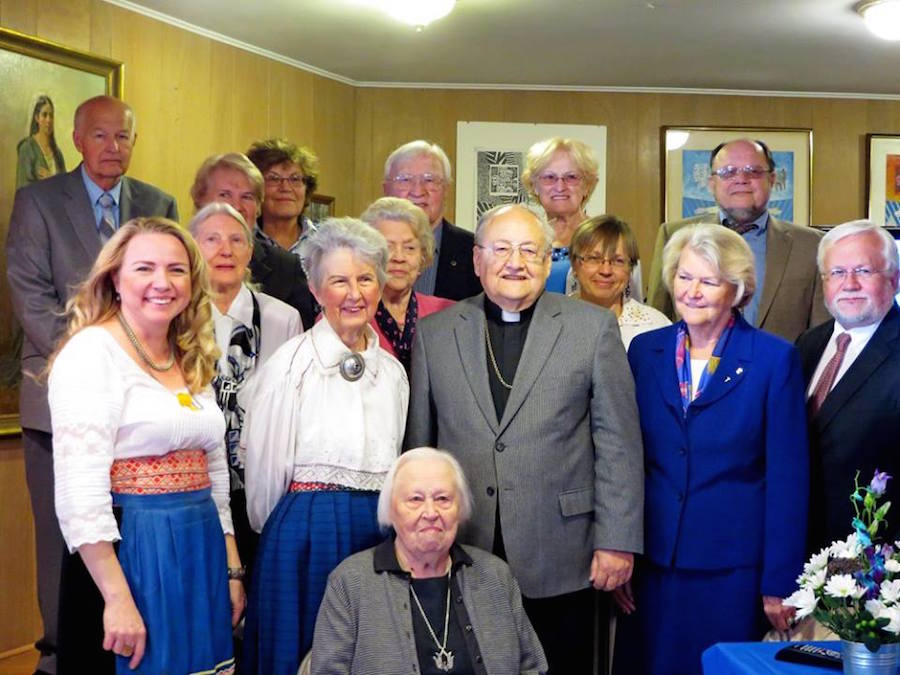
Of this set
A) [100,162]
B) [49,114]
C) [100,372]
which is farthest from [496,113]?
[100,372]

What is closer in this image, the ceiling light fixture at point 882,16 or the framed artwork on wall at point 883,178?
the ceiling light fixture at point 882,16

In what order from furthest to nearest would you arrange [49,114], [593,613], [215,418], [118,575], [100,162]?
[49,114], [100,162], [593,613], [215,418], [118,575]

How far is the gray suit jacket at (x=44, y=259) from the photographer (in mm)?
4070

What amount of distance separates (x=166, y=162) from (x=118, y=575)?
3650 millimetres

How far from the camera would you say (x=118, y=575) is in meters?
2.50

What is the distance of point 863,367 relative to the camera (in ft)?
10.3

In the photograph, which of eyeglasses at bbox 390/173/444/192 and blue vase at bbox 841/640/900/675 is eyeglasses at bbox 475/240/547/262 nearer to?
eyeglasses at bbox 390/173/444/192

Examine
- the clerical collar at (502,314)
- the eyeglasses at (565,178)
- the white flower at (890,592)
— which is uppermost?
the eyeglasses at (565,178)

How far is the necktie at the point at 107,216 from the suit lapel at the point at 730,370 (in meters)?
2.29

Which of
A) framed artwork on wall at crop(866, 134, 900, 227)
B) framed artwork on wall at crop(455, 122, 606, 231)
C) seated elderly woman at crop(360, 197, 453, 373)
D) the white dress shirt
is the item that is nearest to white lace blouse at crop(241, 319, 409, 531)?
seated elderly woman at crop(360, 197, 453, 373)

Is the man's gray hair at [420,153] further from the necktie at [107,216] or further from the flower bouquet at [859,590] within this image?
the flower bouquet at [859,590]

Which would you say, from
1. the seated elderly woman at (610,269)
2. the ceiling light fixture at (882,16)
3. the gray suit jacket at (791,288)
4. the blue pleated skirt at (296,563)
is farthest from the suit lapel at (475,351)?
the ceiling light fixture at (882,16)

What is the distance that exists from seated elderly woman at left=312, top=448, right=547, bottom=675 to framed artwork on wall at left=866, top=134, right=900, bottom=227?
5.69 metres

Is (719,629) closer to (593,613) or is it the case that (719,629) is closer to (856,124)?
(593,613)
